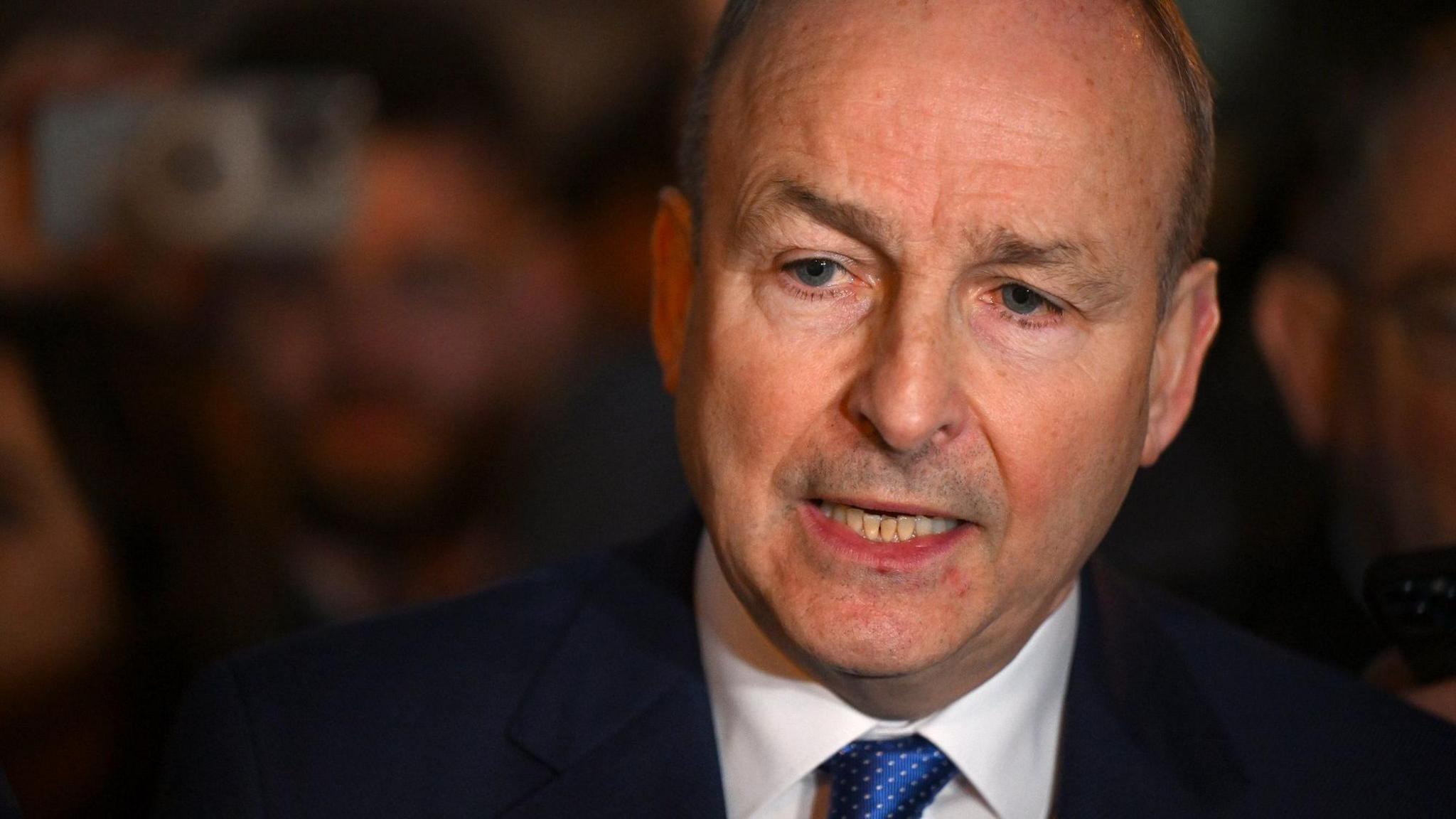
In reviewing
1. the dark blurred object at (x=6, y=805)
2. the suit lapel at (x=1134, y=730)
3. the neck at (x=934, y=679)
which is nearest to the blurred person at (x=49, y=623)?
the dark blurred object at (x=6, y=805)

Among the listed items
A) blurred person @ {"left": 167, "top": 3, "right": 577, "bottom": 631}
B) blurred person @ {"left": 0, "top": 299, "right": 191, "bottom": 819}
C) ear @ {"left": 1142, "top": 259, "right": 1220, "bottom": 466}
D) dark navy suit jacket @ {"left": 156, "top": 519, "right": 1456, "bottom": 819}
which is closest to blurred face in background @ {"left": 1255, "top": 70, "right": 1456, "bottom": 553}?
dark navy suit jacket @ {"left": 156, "top": 519, "right": 1456, "bottom": 819}

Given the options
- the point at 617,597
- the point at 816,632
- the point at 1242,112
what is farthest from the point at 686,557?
the point at 1242,112

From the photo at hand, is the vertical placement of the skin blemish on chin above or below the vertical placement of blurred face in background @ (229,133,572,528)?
above

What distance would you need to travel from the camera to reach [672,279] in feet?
6.98

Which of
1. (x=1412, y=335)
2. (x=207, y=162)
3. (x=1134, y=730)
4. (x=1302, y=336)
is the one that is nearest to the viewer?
(x=1134, y=730)

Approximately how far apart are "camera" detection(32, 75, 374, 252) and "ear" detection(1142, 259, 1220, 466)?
1749mm

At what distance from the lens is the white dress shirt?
195 centimetres

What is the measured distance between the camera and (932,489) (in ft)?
5.79

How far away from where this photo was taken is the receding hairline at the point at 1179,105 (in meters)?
1.91

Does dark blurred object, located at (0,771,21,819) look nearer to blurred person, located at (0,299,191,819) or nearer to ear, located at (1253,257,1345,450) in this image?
blurred person, located at (0,299,191,819)

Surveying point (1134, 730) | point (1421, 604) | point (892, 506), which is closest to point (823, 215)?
point (892, 506)

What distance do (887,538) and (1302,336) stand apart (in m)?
1.52

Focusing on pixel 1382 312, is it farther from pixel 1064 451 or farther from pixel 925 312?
pixel 925 312

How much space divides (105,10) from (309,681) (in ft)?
5.30
